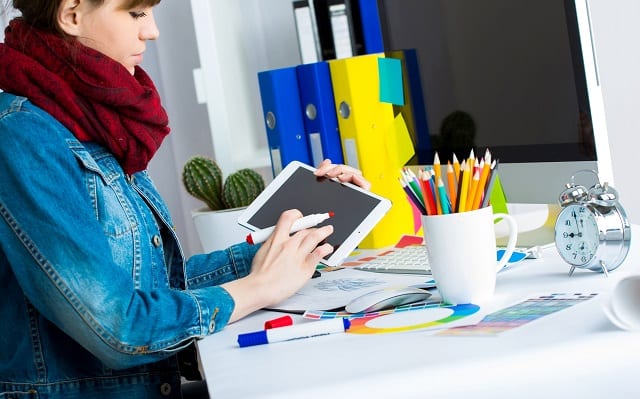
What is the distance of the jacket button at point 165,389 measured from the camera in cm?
117

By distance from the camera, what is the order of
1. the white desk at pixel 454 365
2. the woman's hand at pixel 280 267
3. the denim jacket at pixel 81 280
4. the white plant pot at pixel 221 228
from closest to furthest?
the white desk at pixel 454 365 < the denim jacket at pixel 81 280 < the woman's hand at pixel 280 267 < the white plant pot at pixel 221 228

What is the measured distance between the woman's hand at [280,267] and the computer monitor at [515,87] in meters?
0.31

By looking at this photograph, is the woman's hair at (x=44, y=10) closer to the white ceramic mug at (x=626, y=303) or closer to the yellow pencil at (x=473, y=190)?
the yellow pencil at (x=473, y=190)

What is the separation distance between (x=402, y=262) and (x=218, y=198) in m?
0.74

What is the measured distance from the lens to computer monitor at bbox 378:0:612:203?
1.17 m

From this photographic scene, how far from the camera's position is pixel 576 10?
1.16 m

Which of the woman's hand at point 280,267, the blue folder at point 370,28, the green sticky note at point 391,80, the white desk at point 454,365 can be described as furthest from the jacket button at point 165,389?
the blue folder at point 370,28

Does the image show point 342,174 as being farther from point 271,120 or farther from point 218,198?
point 218,198

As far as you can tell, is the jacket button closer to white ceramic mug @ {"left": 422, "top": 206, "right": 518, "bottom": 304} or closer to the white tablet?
the white tablet

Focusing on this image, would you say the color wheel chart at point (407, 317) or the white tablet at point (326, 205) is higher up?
the white tablet at point (326, 205)

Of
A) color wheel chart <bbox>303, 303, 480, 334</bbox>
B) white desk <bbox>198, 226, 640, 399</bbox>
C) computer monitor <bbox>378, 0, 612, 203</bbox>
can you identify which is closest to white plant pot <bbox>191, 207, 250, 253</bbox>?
computer monitor <bbox>378, 0, 612, 203</bbox>

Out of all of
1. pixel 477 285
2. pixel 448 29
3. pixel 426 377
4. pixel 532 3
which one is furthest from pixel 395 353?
pixel 448 29

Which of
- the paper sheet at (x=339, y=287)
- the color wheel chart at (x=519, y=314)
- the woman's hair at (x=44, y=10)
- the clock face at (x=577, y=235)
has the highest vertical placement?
the woman's hair at (x=44, y=10)

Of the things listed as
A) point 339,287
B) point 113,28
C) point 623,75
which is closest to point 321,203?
point 339,287
